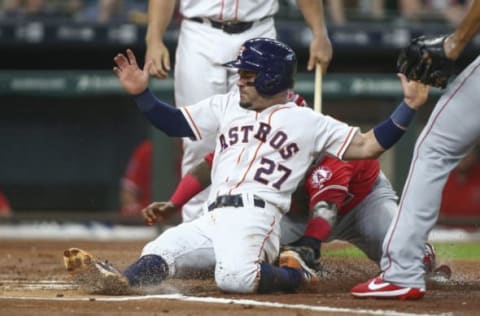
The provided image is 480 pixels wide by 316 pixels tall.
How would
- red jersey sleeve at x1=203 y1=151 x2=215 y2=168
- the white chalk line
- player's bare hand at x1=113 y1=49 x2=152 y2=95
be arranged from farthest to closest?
red jersey sleeve at x1=203 y1=151 x2=215 y2=168
player's bare hand at x1=113 y1=49 x2=152 y2=95
the white chalk line

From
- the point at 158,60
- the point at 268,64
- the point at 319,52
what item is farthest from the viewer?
the point at 319,52

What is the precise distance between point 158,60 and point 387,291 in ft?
5.83

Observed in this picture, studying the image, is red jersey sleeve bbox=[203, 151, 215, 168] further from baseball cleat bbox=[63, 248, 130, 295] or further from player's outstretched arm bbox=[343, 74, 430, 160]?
baseball cleat bbox=[63, 248, 130, 295]

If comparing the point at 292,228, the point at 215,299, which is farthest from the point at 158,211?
the point at 215,299

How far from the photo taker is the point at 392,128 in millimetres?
5051

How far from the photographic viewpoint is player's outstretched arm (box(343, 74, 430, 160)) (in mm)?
4926

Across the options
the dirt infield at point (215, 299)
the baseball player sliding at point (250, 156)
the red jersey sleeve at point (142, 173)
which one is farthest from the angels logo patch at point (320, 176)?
the red jersey sleeve at point (142, 173)

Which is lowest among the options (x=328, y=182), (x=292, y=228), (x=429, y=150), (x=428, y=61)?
(x=292, y=228)

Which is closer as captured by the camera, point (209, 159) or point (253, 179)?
point (253, 179)

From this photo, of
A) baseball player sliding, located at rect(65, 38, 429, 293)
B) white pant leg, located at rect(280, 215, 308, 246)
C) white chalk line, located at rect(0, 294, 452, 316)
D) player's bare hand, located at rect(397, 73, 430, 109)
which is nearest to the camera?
white chalk line, located at rect(0, 294, 452, 316)

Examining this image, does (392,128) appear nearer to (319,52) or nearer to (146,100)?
(146,100)

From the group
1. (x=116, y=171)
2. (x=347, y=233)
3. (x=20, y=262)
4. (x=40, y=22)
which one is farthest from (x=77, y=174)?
(x=347, y=233)

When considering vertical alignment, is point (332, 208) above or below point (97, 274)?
above

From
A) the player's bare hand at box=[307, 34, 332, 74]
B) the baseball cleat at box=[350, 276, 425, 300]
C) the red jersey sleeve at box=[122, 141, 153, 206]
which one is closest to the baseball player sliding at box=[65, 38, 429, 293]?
the baseball cleat at box=[350, 276, 425, 300]
